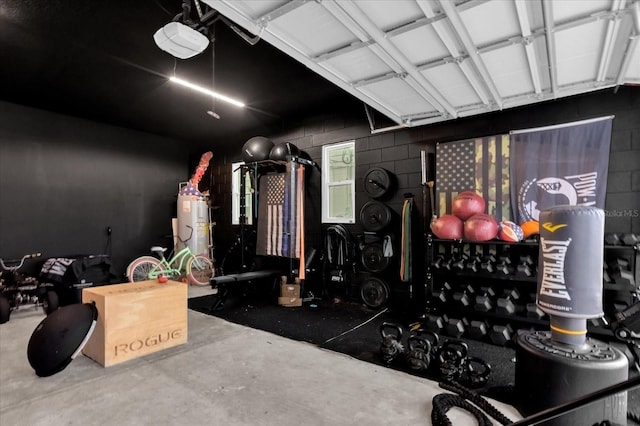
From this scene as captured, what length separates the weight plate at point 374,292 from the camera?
4.54m

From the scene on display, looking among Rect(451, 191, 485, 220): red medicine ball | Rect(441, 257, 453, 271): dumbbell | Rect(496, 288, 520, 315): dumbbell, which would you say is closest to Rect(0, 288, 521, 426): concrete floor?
Rect(496, 288, 520, 315): dumbbell

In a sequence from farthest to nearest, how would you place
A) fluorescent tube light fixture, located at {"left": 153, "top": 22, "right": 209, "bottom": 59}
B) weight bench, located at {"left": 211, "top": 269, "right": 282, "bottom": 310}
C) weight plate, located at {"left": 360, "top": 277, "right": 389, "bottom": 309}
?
weight plate, located at {"left": 360, "top": 277, "right": 389, "bottom": 309}
weight bench, located at {"left": 211, "top": 269, "right": 282, "bottom": 310}
fluorescent tube light fixture, located at {"left": 153, "top": 22, "right": 209, "bottom": 59}

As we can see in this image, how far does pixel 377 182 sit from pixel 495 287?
2.04m

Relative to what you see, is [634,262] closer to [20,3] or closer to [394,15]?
[394,15]

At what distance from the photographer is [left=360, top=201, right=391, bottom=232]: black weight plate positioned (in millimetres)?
4527

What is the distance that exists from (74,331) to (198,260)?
3914 mm

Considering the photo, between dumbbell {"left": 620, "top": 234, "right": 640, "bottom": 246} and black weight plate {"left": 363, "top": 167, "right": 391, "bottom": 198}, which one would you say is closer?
dumbbell {"left": 620, "top": 234, "right": 640, "bottom": 246}

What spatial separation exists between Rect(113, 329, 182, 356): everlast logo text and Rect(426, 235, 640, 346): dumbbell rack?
2761 mm

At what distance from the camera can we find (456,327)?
135 inches

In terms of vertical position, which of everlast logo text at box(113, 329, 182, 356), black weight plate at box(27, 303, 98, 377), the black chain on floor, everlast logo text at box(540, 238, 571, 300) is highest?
everlast logo text at box(540, 238, 571, 300)

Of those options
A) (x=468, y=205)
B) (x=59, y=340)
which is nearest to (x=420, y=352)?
(x=468, y=205)

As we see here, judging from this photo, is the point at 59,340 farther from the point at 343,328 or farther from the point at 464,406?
the point at 464,406

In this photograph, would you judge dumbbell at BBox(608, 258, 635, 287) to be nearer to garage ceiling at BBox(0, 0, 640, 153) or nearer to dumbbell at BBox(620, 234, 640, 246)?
dumbbell at BBox(620, 234, 640, 246)

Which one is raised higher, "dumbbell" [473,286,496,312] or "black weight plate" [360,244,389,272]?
"black weight plate" [360,244,389,272]
